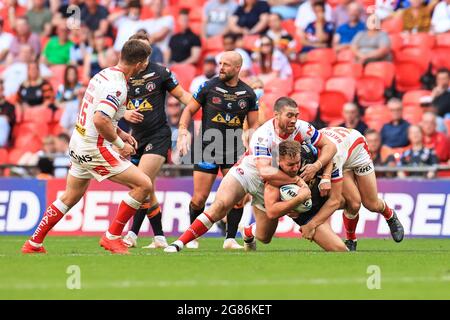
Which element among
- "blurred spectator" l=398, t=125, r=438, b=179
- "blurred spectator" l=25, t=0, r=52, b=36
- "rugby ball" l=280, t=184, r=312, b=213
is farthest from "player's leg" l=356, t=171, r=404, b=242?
"blurred spectator" l=25, t=0, r=52, b=36

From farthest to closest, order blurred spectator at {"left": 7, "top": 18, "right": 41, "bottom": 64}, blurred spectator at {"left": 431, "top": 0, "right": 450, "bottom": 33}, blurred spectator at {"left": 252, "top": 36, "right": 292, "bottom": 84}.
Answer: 1. blurred spectator at {"left": 7, "top": 18, "right": 41, "bottom": 64}
2. blurred spectator at {"left": 252, "top": 36, "right": 292, "bottom": 84}
3. blurred spectator at {"left": 431, "top": 0, "right": 450, "bottom": 33}

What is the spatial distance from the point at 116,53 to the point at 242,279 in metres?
14.3

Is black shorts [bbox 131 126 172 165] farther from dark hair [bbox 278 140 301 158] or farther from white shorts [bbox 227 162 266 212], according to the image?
dark hair [bbox 278 140 301 158]

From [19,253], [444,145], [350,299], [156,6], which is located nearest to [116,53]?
[156,6]

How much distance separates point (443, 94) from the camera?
20.5 metres

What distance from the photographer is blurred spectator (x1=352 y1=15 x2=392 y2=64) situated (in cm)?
2172

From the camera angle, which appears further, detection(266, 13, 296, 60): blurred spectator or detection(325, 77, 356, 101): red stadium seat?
detection(266, 13, 296, 60): blurred spectator

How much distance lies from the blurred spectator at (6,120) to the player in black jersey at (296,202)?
1019 cm

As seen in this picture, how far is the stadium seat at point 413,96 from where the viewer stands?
69.2 feet

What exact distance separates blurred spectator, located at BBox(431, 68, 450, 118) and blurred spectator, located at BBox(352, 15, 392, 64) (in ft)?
4.77

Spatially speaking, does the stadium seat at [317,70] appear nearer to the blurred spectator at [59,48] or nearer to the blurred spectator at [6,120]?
the blurred spectator at [59,48]

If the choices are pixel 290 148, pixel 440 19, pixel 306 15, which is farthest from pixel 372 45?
pixel 290 148

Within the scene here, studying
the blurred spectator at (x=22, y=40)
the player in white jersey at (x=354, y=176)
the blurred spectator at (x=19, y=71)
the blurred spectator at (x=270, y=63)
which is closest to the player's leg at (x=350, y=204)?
the player in white jersey at (x=354, y=176)
